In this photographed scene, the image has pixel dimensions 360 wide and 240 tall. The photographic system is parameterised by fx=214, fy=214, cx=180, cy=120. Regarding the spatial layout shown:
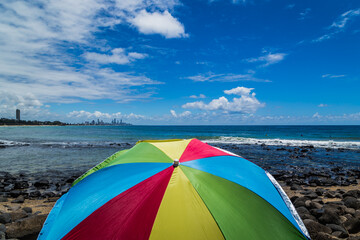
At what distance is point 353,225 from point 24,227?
287 inches

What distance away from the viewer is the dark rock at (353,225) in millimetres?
4736

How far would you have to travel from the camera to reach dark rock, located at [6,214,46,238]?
448 centimetres

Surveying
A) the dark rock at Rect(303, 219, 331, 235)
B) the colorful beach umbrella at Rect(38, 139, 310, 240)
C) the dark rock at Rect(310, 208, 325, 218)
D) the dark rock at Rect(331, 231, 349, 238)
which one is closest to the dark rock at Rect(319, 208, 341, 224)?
the dark rock at Rect(310, 208, 325, 218)

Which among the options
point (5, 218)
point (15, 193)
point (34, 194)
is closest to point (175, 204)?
point (5, 218)

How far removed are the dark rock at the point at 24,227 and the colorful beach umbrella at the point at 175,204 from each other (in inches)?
103

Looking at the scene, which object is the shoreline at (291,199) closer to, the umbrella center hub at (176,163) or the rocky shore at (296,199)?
the rocky shore at (296,199)

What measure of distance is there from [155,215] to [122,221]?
35 cm

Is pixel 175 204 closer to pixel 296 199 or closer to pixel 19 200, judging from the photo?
pixel 296 199

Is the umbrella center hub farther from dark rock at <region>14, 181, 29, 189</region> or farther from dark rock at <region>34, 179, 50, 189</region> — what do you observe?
dark rock at <region>14, 181, 29, 189</region>

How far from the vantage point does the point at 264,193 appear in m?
2.76

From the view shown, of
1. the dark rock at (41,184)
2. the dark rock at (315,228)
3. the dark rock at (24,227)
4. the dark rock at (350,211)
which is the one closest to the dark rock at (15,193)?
the dark rock at (41,184)

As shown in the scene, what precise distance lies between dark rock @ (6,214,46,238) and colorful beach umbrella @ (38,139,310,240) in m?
2.61

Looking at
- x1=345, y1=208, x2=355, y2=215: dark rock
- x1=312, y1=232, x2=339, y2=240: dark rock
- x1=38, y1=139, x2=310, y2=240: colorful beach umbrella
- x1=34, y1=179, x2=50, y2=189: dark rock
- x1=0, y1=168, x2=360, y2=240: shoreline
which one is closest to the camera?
x1=38, y1=139, x2=310, y2=240: colorful beach umbrella

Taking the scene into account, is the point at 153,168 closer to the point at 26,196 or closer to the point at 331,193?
the point at 26,196
